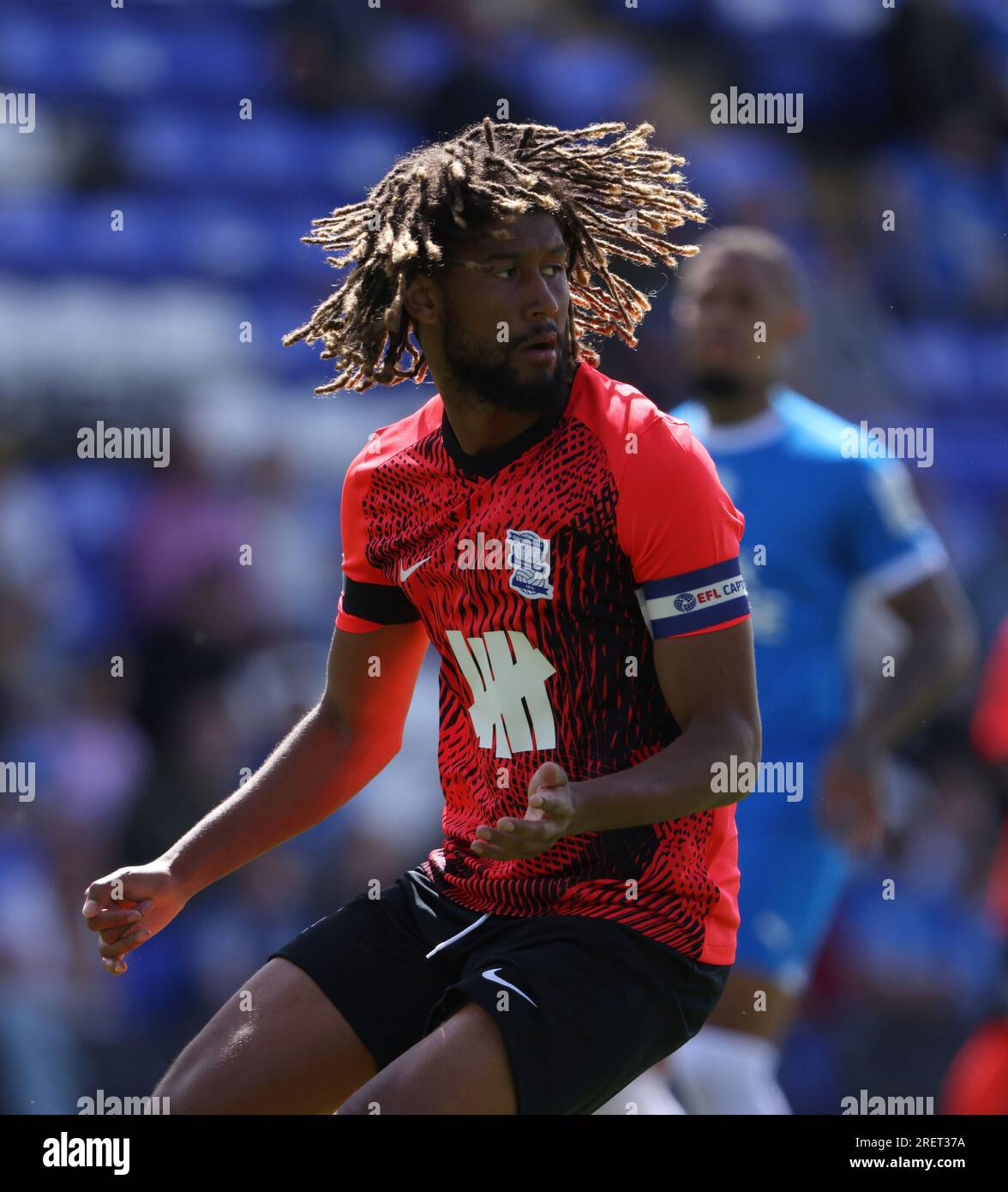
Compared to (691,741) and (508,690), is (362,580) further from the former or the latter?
(691,741)

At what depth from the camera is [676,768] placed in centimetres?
291

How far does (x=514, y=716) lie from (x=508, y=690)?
1.9 inches

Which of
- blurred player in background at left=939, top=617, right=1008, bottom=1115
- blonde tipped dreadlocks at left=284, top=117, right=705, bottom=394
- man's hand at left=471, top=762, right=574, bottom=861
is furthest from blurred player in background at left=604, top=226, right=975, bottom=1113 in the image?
man's hand at left=471, top=762, right=574, bottom=861

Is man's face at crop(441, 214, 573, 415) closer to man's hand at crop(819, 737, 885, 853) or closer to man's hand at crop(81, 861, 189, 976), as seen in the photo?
man's hand at crop(81, 861, 189, 976)

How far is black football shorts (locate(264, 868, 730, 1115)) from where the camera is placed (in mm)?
2914

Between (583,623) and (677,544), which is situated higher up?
(677,544)

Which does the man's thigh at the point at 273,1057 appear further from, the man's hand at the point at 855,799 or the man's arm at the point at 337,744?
the man's hand at the point at 855,799

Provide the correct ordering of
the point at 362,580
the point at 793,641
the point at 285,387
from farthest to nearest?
the point at 285,387, the point at 793,641, the point at 362,580

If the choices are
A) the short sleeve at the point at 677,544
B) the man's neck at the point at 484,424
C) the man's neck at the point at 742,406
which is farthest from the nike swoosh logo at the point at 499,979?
the man's neck at the point at 742,406

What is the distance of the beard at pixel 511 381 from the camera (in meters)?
3.27

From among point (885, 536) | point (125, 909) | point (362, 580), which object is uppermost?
point (362, 580)

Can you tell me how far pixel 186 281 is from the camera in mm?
8133

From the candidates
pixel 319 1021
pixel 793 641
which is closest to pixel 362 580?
pixel 319 1021
